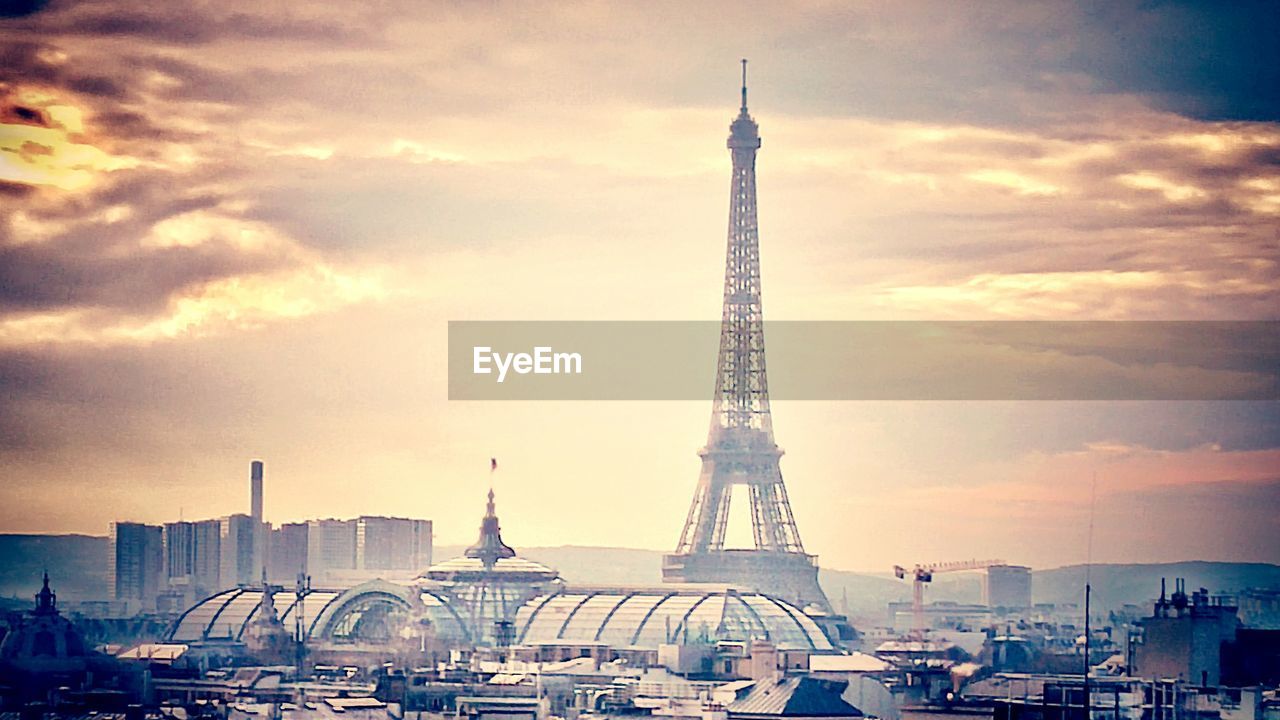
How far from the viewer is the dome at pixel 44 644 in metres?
80.0

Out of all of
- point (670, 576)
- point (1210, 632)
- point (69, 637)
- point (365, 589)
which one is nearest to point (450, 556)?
point (670, 576)

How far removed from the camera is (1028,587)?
104312 mm

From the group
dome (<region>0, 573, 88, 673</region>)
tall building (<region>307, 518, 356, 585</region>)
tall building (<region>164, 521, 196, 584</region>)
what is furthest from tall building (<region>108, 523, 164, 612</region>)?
dome (<region>0, 573, 88, 673</region>)

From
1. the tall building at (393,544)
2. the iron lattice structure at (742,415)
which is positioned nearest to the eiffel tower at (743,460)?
the iron lattice structure at (742,415)

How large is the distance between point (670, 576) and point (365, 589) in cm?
1231

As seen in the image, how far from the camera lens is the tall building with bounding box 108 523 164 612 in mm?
106938

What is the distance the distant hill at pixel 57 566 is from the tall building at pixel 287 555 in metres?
6.80

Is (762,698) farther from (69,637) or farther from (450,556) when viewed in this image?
(450,556)

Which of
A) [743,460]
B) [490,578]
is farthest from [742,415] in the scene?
[490,578]

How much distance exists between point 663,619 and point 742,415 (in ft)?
19.8

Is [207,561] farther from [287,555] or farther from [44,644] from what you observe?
[44,644]

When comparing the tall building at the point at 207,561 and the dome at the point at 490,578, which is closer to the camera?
the dome at the point at 490,578

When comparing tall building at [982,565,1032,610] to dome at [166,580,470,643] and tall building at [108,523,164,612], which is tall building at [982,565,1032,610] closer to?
dome at [166,580,470,643]

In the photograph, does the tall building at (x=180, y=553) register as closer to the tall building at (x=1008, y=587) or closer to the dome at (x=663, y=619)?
the dome at (x=663, y=619)
